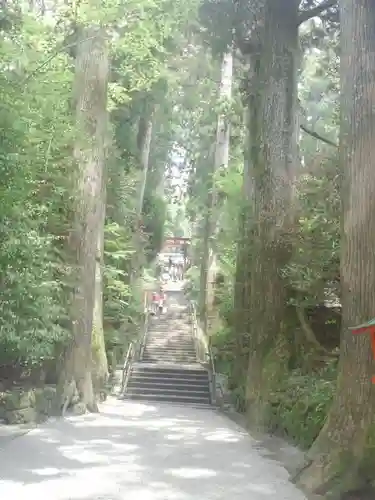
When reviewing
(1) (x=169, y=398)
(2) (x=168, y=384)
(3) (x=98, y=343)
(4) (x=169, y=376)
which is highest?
(3) (x=98, y=343)

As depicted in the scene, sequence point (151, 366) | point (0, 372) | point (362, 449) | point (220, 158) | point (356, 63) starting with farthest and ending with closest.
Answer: point (220, 158), point (151, 366), point (0, 372), point (356, 63), point (362, 449)

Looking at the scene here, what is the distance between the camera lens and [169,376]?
1816 centimetres

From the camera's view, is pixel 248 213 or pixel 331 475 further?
pixel 248 213

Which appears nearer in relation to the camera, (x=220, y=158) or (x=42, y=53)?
(x=42, y=53)

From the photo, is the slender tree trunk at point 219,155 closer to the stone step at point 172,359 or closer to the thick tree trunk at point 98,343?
the stone step at point 172,359

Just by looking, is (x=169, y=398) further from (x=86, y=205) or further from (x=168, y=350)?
(x=168, y=350)

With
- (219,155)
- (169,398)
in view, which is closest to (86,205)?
(169,398)

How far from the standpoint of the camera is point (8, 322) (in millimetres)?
8516

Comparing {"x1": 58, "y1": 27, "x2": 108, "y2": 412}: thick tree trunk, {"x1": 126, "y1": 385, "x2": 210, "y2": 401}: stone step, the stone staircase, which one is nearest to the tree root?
{"x1": 58, "y1": 27, "x2": 108, "y2": 412}: thick tree trunk

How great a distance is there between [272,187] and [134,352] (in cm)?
1163

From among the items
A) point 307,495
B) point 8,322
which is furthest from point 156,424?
point 307,495

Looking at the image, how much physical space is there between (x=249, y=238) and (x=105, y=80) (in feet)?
14.6

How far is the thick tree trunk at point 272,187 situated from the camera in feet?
35.7

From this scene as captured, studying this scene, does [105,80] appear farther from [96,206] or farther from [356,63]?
[356,63]
